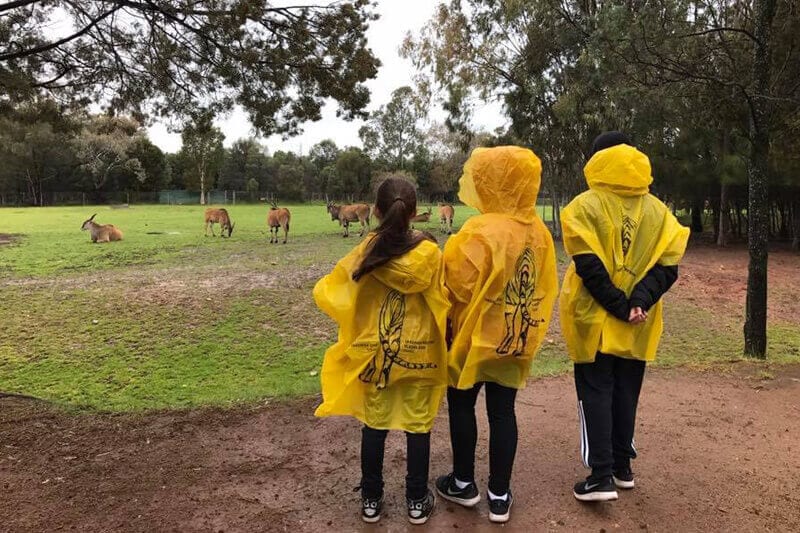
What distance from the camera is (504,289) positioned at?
290 cm

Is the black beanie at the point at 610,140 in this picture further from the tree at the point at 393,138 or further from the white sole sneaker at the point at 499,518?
the tree at the point at 393,138

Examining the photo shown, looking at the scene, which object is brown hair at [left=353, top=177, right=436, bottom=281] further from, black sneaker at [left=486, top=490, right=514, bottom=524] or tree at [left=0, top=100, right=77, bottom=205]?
tree at [left=0, top=100, right=77, bottom=205]

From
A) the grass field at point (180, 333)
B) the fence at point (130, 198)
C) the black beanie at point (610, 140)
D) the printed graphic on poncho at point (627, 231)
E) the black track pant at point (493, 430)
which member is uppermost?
the fence at point (130, 198)

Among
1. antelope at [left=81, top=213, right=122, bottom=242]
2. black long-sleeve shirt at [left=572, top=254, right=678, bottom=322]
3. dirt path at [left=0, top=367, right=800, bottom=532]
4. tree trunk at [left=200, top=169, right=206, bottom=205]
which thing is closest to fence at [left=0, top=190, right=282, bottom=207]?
tree trunk at [left=200, top=169, right=206, bottom=205]

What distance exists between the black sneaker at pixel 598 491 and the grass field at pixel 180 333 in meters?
2.91

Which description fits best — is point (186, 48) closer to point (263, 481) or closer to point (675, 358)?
point (263, 481)

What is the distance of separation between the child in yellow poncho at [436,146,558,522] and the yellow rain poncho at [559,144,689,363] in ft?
0.53

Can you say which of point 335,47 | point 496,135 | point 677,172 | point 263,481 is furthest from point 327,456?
point 496,135

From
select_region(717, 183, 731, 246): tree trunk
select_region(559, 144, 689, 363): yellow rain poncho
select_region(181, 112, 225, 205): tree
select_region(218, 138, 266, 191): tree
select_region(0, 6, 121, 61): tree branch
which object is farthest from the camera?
select_region(218, 138, 266, 191): tree

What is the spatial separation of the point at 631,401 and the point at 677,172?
16.6 metres

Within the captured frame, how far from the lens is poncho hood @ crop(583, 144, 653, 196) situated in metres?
3.08

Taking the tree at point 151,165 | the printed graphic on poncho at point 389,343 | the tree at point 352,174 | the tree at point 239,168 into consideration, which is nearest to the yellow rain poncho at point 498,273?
the printed graphic on poncho at point 389,343

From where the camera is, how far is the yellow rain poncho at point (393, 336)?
290 centimetres

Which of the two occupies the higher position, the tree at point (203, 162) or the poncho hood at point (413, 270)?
the tree at point (203, 162)
